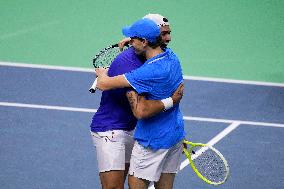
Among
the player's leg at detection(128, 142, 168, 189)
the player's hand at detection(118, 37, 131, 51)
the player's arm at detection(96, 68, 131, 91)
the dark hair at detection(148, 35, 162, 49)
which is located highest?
the dark hair at detection(148, 35, 162, 49)

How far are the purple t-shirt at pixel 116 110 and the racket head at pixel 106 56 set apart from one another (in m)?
0.23

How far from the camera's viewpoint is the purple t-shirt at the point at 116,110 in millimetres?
9242

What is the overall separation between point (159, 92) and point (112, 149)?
0.84 meters

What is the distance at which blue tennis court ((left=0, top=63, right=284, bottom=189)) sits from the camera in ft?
39.1

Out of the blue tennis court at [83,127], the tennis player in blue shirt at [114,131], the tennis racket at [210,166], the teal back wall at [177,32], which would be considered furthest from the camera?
the teal back wall at [177,32]

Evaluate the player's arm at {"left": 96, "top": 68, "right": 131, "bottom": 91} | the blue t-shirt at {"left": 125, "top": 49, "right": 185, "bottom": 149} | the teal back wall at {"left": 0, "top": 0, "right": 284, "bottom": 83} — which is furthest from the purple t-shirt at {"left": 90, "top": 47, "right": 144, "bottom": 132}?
the teal back wall at {"left": 0, "top": 0, "right": 284, "bottom": 83}

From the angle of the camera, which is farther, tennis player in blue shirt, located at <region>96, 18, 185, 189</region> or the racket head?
the racket head

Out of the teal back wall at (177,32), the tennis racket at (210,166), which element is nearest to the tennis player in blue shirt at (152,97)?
the tennis racket at (210,166)

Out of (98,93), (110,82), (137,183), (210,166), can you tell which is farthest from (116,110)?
(98,93)

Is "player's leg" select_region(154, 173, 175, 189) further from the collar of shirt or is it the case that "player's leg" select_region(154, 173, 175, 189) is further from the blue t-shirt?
the collar of shirt

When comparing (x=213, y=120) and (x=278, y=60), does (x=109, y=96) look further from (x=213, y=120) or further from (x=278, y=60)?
(x=278, y=60)

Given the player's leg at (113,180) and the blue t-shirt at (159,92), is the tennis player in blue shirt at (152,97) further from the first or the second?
the player's leg at (113,180)

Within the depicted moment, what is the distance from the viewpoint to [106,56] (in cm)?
961

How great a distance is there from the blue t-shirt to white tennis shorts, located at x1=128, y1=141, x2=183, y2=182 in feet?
0.22
